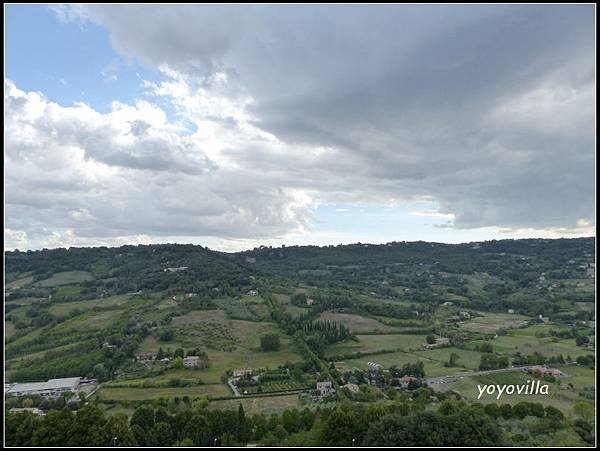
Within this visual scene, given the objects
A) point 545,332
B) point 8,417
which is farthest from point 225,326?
point 545,332

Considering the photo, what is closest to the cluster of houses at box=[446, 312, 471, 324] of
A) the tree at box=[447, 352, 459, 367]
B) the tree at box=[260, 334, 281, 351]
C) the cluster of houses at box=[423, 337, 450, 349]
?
the cluster of houses at box=[423, 337, 450, 349]

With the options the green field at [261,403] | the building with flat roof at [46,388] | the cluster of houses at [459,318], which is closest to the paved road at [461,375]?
the green field at [261,403]

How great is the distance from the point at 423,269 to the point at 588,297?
7489cm

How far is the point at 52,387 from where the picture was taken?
49.3m

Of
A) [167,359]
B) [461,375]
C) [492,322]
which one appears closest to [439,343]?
[461,375]

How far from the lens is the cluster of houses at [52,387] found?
47875 millimetres

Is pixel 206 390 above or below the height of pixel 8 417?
below

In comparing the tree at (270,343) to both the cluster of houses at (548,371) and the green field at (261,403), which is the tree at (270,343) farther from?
the cluster of houses at (548,371)

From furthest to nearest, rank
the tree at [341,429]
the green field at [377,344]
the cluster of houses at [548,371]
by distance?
the green field at [377,344] < the cluster of houses at [548,371] < the tree at [341,429]

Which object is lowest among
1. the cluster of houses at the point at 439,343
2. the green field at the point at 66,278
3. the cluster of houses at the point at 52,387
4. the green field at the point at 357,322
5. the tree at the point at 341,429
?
the cluster of houses at the point at 52,387

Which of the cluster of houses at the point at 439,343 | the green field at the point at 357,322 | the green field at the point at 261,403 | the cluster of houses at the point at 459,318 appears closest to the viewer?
the green field at the point at 261,403

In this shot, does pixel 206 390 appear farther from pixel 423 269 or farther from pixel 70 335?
pixel 423 269

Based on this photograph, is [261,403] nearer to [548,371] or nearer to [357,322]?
[548,371]

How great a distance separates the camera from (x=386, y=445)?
24.7 metres
